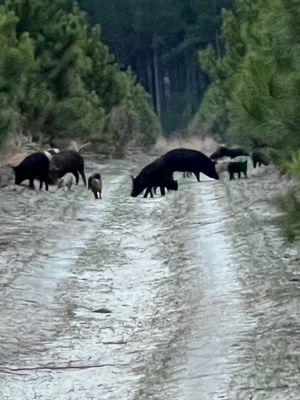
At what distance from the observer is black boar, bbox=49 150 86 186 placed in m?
27.9

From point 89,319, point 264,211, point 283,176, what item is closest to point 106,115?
point 283,176

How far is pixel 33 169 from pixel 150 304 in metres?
13.9

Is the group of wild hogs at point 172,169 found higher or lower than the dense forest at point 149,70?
lower

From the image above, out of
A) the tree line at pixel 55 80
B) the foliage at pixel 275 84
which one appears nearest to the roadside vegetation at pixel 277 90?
the foliage at pixel 275 84

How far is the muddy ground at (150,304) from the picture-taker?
9.27 m

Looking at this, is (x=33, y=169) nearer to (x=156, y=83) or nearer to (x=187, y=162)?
(x=187, y=162)

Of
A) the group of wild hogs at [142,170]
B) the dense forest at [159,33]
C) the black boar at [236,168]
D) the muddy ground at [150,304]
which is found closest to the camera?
the muddy ground at [150,304]

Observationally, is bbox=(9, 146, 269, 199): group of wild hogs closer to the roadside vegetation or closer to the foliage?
the roadside vegetation

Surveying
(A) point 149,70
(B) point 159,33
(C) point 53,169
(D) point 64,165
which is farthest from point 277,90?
(A) point 149,70

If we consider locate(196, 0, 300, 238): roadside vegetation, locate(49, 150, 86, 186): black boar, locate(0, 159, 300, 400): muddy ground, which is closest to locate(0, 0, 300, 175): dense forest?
locate(196, 0, 300, 238): roadside vegetation

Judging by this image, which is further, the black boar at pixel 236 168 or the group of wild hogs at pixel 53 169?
the black boar at pixel 236 168

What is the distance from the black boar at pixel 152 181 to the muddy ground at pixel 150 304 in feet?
12.2

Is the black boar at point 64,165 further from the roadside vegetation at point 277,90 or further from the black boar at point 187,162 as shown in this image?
the roadside vegetation at point 277,90

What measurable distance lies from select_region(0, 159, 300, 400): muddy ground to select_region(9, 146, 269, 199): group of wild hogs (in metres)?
3.86
